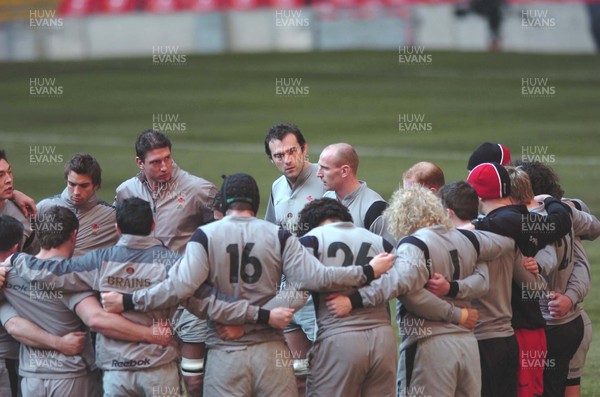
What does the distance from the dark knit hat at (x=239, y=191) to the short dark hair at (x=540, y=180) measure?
2210mm

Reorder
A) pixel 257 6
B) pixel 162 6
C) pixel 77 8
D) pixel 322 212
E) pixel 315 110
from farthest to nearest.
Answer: pixel 77 8
pixel 162 6
pixel 257 6
pixel 315 110
pixel 322 212

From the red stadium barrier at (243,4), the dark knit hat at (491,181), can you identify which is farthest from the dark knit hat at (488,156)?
the red stadium barrier at (243,4)

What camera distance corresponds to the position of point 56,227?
7.27 meters

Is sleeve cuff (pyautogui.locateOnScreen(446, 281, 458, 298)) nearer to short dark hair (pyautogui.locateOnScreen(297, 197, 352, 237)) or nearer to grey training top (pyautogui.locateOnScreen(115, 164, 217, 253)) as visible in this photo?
short dark hair (pyautogui.locateOnScreen(297, 197, 352, 237))

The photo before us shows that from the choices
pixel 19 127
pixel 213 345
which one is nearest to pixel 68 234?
pixel 213 345

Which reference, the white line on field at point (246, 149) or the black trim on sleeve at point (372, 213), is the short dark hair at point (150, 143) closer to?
the black trim on sleeve at point (372, 213)

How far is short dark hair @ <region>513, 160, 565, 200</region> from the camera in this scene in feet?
27.9

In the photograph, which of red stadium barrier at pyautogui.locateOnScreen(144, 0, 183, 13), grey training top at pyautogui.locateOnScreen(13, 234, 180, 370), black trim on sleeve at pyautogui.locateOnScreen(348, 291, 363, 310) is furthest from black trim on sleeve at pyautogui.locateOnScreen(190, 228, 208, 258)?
red stadium barrier at pyautogui.locateOnScreen(144, 0, 183, 13)

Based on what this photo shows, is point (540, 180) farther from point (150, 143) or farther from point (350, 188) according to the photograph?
point (150, 143)

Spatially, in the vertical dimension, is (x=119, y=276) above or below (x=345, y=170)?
below

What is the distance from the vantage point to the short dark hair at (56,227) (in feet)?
23.8

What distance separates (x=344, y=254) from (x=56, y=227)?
5.90 ft

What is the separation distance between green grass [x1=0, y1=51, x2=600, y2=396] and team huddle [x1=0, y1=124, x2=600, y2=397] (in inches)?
256

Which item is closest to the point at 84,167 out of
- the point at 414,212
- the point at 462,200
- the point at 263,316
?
the point at 263,316
